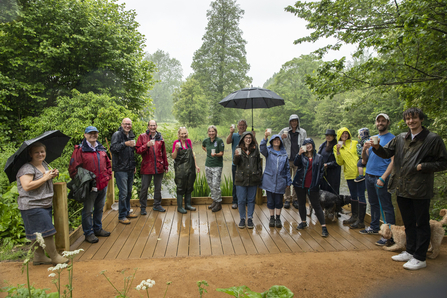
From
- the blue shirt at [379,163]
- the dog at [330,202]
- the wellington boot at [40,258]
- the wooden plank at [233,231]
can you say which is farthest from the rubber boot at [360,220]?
the wellington boot at [40,258]

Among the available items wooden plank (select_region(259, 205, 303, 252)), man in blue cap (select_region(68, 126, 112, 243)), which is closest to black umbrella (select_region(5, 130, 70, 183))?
man in blue cap (select_region(68, 126, 112, 243))

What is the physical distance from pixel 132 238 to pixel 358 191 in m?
3.38

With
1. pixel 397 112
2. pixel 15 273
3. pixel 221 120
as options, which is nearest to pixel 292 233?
pixel 15 273

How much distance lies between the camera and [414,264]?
8.95 ft

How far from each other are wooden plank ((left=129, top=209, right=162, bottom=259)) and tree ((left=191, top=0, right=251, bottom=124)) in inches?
781

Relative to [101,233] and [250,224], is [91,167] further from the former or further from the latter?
[250,224]

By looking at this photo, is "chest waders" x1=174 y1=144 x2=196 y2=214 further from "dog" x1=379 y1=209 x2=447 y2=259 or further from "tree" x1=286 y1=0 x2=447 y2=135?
"tree" x1=286 y1=0 x2=447 y2=135

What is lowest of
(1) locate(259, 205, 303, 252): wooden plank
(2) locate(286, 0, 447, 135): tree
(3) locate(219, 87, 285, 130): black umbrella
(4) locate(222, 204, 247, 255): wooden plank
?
(1) locate(259, 205, 303, 252): wooden plank

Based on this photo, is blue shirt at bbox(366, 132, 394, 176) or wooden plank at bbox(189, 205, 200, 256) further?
blue shirt at bbox(366, 132, 394, 176)

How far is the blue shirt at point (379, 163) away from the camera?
134 inches

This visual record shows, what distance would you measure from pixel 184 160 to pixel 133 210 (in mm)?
1346

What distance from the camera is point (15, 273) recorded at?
2.75 metres

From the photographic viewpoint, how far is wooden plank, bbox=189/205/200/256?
128 inches

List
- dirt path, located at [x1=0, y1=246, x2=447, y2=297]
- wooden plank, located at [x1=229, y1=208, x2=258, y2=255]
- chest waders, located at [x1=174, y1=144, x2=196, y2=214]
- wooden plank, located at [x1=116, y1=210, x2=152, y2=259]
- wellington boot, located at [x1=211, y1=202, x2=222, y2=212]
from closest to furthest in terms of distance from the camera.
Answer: dirt path, located at [x1=0, y1=246, x2=447, y2=297] → wooden plank, located at [x1=116, y1=210, x2=152, y2=259] → wooden plank, located at [x1=229, y1=208, x2=258, y2=255] → chest waders, located at [x1=174, y1=144, x2=196, y2=214] → wellington boot, located at [x1=211, y1=202, x2=222, y2=212]
